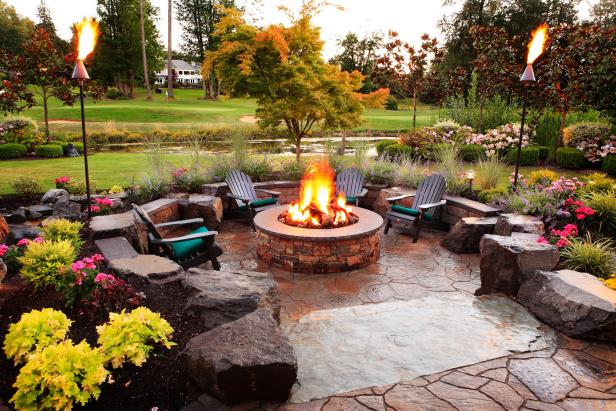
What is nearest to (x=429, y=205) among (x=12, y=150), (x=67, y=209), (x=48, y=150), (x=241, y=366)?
(x=241, y=366)

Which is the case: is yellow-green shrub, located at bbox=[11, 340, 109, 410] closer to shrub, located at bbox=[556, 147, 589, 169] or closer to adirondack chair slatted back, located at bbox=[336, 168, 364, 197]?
adirondack chair slatted back, located at bbox=[336, 168, 364, 197]

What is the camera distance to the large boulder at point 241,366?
2146 millimetres

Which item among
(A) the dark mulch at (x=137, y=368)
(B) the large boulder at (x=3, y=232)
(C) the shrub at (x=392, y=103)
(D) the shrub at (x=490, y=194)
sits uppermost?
(C) the shrub at (x=392, y=103)

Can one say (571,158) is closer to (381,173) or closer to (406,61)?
(381,173)

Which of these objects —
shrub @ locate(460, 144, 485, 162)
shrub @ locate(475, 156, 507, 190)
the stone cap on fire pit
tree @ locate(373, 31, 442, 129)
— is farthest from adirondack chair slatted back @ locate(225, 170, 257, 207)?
tree @ locate(373, 31, 442, 129)

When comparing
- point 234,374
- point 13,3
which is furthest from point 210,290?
point 13,3

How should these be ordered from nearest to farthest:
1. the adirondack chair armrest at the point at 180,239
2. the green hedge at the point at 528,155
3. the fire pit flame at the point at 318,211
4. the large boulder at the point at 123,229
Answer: the adirondack chair armrest at the point at 180,239, the large boulder at the point at 123,229, the fire pit flame at the point at 318,211, the green hedge at the point at 528,155

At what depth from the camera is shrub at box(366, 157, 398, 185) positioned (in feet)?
24.4

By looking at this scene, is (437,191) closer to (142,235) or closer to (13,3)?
(142,235)

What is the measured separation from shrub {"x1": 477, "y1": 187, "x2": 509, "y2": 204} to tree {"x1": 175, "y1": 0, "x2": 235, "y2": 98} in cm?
3685

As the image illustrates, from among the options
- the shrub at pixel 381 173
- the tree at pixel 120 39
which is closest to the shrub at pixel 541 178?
the shrub at pixel 381 173

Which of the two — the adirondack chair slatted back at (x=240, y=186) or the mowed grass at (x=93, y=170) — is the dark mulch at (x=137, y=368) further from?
the mowed grass at (x=93, y=170)

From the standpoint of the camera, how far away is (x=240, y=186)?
6469 millimetres

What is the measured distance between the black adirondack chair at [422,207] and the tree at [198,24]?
36607 millimetres
